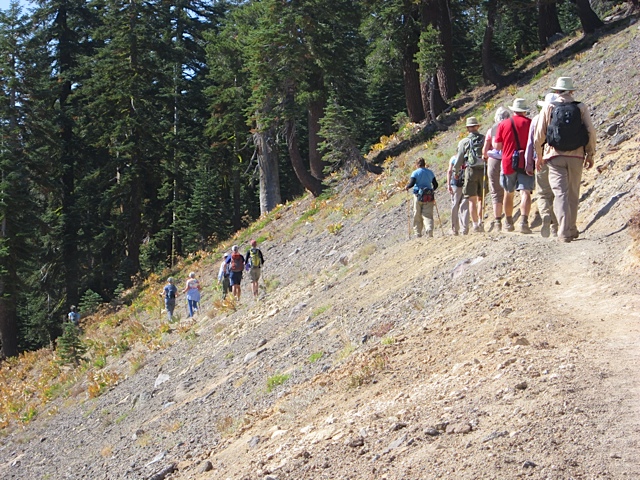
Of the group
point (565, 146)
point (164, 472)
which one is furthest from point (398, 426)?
point (565, 146)

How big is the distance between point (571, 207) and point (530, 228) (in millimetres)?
2139

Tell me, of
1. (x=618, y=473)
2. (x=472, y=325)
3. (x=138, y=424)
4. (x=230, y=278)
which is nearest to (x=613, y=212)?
(x=472, y=325)

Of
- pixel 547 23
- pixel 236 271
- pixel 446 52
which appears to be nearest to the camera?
pixel 236 271

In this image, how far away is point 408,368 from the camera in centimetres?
780

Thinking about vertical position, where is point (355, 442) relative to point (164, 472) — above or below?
above

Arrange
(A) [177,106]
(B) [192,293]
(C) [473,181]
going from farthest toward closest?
1. (A) [177,106]
2. (B) [192,293]
3. (C) [473,181]

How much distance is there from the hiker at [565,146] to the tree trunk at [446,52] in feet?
51.0

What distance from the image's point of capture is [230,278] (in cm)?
2034

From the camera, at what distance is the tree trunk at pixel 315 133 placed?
90.3 ft

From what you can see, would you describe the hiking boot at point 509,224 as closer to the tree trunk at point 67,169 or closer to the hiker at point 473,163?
the hiker at point 473,163

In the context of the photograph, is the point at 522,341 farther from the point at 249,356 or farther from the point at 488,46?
the point at 488,46

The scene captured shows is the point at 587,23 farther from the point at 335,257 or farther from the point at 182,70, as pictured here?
the point at 182,70

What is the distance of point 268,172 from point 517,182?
71.6 feet

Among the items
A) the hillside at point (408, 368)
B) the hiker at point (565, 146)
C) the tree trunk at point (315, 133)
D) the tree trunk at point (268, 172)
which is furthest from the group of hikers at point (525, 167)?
the tree trunk at point (268, 172)
